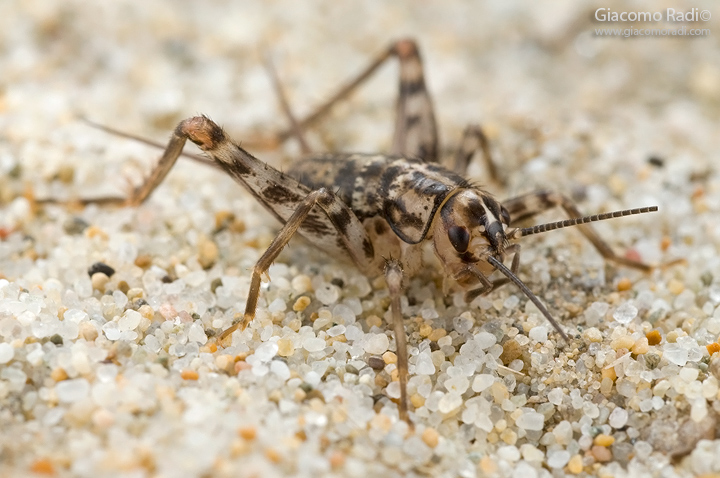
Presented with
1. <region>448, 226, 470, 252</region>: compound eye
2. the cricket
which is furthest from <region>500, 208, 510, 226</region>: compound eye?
<region>448, 226, 470, 252</region>: compound eye

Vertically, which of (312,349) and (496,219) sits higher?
(496,219)

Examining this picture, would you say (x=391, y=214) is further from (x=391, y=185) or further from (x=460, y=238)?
(x=460, y=238)

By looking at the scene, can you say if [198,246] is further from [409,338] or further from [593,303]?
[593,303]

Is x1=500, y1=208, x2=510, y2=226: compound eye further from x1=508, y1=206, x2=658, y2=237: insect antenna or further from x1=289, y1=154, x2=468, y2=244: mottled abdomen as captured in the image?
x1=289, y1=154, x2=468, y2=244: mottled abdomen

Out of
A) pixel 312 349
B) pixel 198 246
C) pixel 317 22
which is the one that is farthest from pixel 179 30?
pixel 312 349

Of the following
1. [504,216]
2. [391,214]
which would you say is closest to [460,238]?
[504,216]

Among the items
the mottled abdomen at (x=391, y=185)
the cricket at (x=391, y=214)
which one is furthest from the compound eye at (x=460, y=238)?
the mottled abdomen at (x=391, y=185)

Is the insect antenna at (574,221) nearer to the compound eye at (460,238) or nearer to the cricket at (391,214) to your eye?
the cricket at (391,214)
